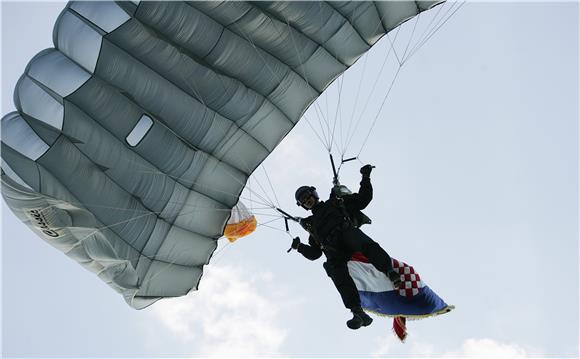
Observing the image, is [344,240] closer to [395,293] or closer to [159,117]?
[395,293]

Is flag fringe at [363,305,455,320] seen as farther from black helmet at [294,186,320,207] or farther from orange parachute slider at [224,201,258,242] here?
orange parachute slider at [224,201,258,242]

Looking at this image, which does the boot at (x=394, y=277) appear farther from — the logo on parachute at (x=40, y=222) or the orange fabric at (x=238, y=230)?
the logo on parachute at (x=40, y=222)

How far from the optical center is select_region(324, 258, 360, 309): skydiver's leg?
8.79 metres

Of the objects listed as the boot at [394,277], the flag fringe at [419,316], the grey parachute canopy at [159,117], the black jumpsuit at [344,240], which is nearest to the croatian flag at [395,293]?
the flag fringe at [419,316]

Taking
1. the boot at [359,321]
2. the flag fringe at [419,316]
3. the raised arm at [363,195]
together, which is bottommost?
the boot at [359,321]

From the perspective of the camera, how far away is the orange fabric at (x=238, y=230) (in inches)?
402

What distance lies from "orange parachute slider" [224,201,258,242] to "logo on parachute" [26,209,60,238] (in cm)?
220

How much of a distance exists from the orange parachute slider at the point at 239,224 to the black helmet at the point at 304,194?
4.01ft

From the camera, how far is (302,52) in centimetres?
990

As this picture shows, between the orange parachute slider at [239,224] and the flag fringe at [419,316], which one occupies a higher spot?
the orange parachute slider at [239,224]

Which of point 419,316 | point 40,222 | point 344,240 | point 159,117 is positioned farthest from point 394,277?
point 40,222

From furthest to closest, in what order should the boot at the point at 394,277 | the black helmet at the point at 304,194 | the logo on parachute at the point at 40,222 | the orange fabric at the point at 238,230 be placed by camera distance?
the orange fabric at the point at 238,230
the black helmet at the point at 304,194
the logo on parachute at the point at 40,222
the boot at the point at 394,277

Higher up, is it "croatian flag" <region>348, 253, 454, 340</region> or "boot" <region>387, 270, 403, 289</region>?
"croatian flag" <region>348, 253, 454, 340</region>

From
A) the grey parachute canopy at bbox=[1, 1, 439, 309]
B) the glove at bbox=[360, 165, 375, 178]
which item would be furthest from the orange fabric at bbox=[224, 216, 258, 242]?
the glove at bbox=[360, 165, 375, 178]
